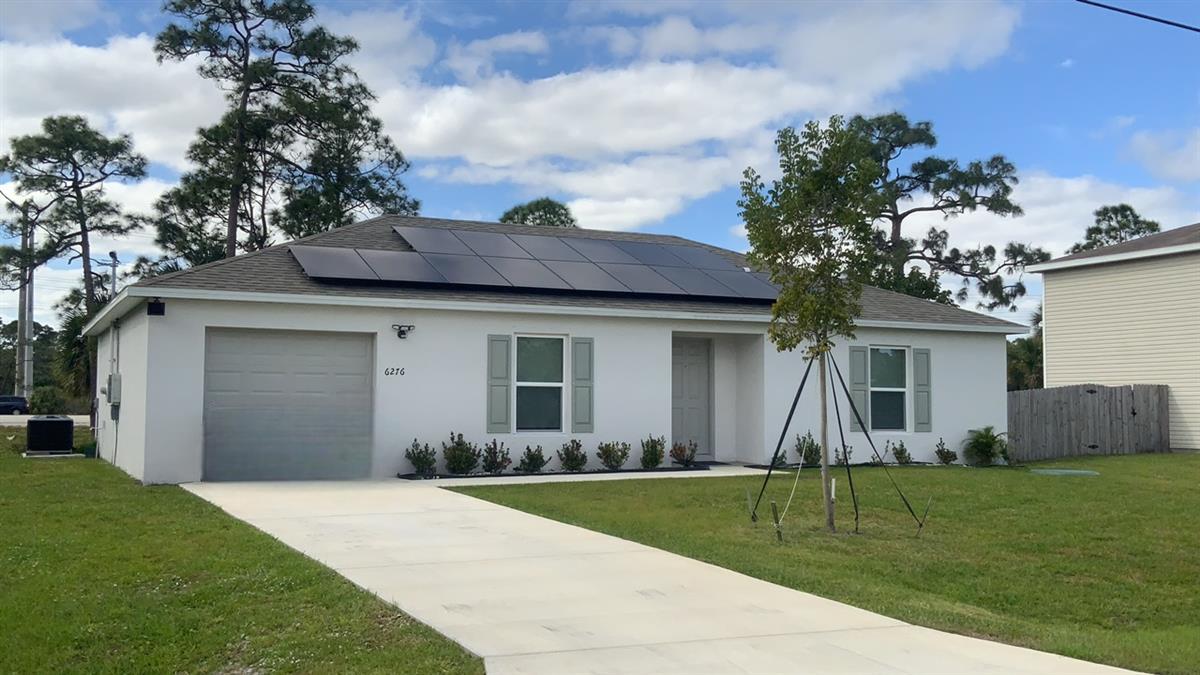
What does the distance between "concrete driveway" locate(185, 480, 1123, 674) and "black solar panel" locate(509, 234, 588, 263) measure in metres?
8.16

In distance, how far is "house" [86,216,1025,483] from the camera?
14156 millimetres

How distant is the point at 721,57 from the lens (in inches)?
679

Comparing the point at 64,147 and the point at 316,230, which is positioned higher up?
the point at 64,147

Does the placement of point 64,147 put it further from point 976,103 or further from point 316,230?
point 976,103

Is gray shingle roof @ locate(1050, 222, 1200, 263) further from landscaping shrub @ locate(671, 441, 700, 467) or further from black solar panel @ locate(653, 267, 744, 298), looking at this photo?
landscaping shrub @ locate(671, 441, 700, 467)

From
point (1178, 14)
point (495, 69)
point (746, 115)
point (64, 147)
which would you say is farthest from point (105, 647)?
point (64, 147)

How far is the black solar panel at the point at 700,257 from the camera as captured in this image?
19578mm

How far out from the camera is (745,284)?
60.6ft

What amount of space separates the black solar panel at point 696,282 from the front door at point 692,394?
0.87m

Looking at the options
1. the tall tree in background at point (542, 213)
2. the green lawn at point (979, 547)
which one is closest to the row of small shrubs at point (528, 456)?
the green lawn at point (979, 547)

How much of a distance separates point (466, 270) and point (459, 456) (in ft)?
10.3

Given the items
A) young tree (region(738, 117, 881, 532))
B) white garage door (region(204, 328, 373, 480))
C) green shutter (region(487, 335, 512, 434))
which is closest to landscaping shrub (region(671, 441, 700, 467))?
green shutter (region(487, 335, 512, 434))

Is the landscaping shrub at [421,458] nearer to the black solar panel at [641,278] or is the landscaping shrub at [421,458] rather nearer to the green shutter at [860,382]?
the black solar panel at [641,278]

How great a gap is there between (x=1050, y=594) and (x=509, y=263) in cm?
1116
